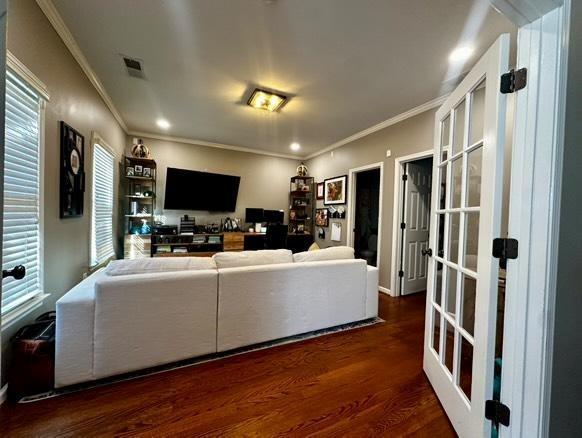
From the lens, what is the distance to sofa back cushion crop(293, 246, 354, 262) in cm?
240

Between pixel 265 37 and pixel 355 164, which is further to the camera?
pixel 355 164

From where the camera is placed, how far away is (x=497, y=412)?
1.08 metres

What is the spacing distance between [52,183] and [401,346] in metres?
3.21

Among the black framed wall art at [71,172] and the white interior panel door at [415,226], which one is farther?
the white interior panel door at [415,226]

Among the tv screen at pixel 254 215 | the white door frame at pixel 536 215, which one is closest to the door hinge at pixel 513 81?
the white door frame at pixel 536 215

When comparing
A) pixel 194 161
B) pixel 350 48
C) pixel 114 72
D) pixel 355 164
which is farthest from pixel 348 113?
pixel 194 161

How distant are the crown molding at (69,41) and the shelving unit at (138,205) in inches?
47.5

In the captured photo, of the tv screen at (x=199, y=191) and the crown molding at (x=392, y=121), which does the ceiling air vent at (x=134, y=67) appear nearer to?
the tv screen at (x=199, y=191)

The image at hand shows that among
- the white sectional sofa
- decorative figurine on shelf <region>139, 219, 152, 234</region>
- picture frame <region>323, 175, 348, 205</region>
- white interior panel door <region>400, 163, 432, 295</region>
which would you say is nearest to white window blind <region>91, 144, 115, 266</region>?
decorative figurine on shelf <region>139, 219, 152, 234</region>

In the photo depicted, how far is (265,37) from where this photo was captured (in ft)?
6.59

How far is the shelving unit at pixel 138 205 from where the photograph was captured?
411 cm

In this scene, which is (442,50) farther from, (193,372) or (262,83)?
(193,372)

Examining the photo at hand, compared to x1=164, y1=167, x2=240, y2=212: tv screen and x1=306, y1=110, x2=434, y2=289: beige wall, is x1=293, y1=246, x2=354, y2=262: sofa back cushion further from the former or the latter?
x1=164, y1=167, x2=240, y2=212: tv screen

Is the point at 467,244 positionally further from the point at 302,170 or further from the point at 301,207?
the point at 301,207
